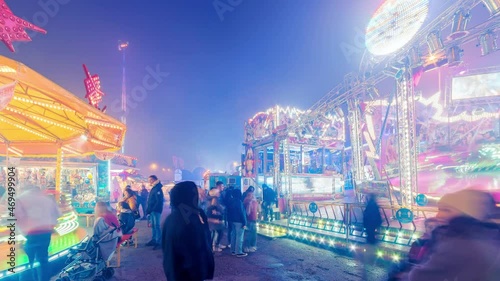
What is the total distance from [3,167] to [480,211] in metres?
25.5

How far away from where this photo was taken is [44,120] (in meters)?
7.96

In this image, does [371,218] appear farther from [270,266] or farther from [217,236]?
[217,236]

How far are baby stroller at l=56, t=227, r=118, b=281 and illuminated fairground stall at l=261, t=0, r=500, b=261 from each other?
7.18m

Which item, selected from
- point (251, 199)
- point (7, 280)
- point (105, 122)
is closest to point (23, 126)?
point (105, 122)

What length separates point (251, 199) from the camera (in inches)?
351

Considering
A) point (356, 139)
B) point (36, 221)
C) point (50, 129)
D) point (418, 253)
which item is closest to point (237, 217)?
point (36, 221)

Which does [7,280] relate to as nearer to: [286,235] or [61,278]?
[61,278]

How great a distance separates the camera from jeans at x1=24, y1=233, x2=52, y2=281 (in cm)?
493

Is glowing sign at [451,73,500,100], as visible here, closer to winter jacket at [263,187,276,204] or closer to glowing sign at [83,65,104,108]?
winter jacket at [263,187,276,204]

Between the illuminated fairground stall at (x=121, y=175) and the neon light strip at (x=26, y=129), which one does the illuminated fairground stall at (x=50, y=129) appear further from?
the illuminated fairground stall at (x=121, y=175)

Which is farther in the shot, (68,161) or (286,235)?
(68,161)

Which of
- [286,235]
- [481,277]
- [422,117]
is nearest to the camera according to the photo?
[481,277]

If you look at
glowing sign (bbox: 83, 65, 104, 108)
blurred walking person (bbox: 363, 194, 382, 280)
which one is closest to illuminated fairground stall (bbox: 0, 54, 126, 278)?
glowing sign (bbox: 83, 65, 104, 108)

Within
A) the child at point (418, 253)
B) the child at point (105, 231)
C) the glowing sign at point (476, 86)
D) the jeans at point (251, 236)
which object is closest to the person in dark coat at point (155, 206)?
the child at point (105, 231)
